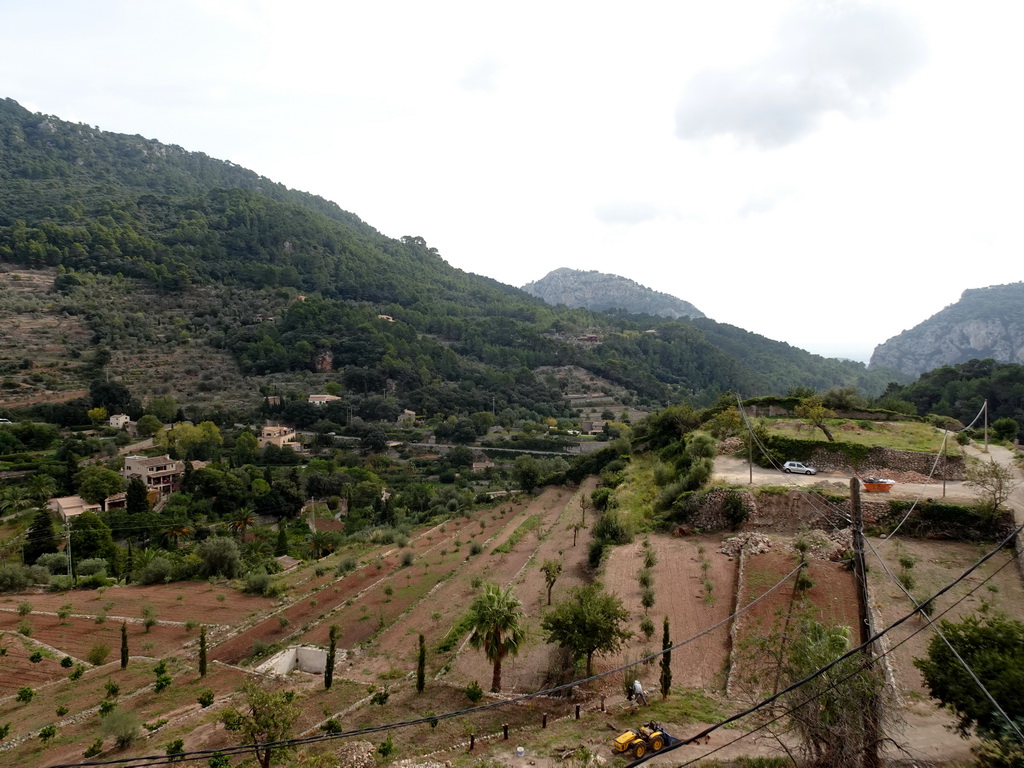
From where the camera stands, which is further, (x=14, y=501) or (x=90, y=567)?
(x=14, y=501)

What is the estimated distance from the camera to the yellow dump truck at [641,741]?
31.7 ft

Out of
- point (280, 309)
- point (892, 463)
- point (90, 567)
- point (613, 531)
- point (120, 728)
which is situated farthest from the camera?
point (280, 309)

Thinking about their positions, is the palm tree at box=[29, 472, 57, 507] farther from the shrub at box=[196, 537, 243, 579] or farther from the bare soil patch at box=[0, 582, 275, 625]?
the shrub at box=[196, 537, 243, 579]

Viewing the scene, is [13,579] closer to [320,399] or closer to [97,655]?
[97,655]

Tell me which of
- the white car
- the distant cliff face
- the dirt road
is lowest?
the dirt road

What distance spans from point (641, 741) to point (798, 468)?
17707mm

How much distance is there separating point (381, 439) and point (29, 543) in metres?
29.6

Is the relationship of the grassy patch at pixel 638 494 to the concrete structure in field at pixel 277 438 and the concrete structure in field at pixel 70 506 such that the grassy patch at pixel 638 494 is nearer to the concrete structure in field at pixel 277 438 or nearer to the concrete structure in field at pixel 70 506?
the concrete structure in field at pixel 70 506

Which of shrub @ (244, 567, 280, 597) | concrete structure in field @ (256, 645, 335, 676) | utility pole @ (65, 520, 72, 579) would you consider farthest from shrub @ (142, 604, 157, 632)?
utility pole @ (65, 520, 72, 579)

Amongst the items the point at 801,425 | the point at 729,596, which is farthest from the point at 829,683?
the point at 801,425

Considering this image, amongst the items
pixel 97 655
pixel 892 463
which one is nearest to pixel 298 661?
pixel 97 655

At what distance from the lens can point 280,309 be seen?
94.2 m

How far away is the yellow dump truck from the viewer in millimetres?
9664

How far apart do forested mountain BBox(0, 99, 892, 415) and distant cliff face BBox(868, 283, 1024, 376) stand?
17.8m
